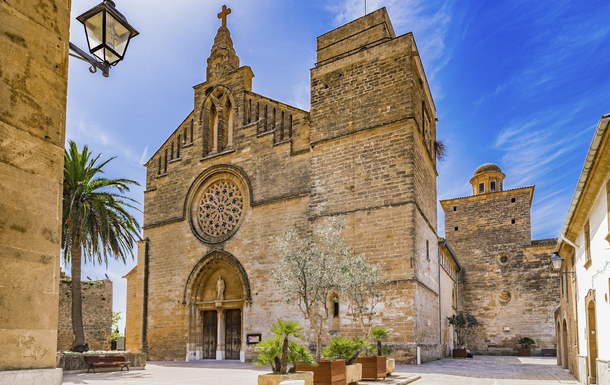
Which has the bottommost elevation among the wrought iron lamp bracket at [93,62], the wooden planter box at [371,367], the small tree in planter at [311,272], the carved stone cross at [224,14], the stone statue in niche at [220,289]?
the wooden planter box at [371,367]

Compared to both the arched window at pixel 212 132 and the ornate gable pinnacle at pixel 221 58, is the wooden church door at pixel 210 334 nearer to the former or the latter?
the arched window at pixel 212 132

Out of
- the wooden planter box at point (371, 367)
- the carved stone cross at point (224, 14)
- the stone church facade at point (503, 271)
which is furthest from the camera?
the stone church facade at point (503, 271)

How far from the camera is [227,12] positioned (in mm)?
24797

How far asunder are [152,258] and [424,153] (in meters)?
13.5

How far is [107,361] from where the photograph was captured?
49.8 ft

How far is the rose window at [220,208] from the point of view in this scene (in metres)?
21.7

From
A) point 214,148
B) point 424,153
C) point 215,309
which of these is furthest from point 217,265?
point 424,153

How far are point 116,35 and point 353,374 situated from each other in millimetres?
8323

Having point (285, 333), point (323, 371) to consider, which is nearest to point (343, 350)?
point (323, 371)

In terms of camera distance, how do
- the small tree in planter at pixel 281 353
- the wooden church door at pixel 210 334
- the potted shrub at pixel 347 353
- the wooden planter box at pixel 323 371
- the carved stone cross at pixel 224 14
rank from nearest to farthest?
the small tree in planter at pixel 281 353
the wooden planter box at pixel 323 371
the potted shrub at pixel 347 353
the wooden church door at pixel 210 334
the carved stone cross at pixel 224 14

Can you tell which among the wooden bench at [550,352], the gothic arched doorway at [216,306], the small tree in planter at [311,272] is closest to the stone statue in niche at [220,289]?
the gothic arched doorway at [216,306]

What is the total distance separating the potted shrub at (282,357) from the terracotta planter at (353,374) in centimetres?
175

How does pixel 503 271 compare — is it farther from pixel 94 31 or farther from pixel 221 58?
pixel 94 31

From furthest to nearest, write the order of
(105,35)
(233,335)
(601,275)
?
(233,335)
(601,275)
(105,35)
